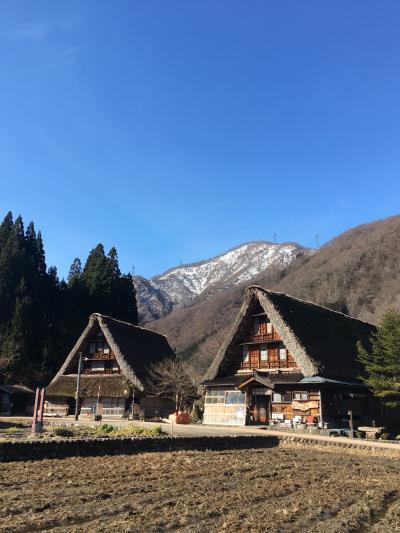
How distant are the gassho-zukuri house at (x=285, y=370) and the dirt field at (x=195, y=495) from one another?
11.6 metres

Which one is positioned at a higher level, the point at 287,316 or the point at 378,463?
the point at 287,316

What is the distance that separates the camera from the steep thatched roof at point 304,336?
2508cm

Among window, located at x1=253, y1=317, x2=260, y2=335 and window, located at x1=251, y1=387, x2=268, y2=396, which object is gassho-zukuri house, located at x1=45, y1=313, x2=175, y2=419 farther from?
window, located at x1=253, y1=317, x2=260, y2=335

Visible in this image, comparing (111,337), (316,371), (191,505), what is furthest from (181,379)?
(191,505)

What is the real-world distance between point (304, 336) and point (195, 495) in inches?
746

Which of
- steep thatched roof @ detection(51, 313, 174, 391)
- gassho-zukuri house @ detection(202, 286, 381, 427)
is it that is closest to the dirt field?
gassho-zukuri house @ detection(202, 286, 381, 427)

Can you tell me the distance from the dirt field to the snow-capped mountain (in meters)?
Result: 111

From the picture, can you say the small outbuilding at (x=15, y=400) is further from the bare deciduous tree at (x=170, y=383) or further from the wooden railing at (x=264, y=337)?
the wooden railing at (x=264, y=337)

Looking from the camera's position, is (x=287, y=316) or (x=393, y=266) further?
(x=393, y=266)

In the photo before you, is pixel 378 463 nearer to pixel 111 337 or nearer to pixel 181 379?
pixel 181 379

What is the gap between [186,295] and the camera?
160875 millimetres

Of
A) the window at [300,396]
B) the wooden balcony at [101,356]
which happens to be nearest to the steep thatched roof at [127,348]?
the wooden balcony at [101,356]

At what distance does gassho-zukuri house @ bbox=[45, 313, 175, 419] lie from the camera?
3253 centimetres

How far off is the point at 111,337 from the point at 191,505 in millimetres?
27698
